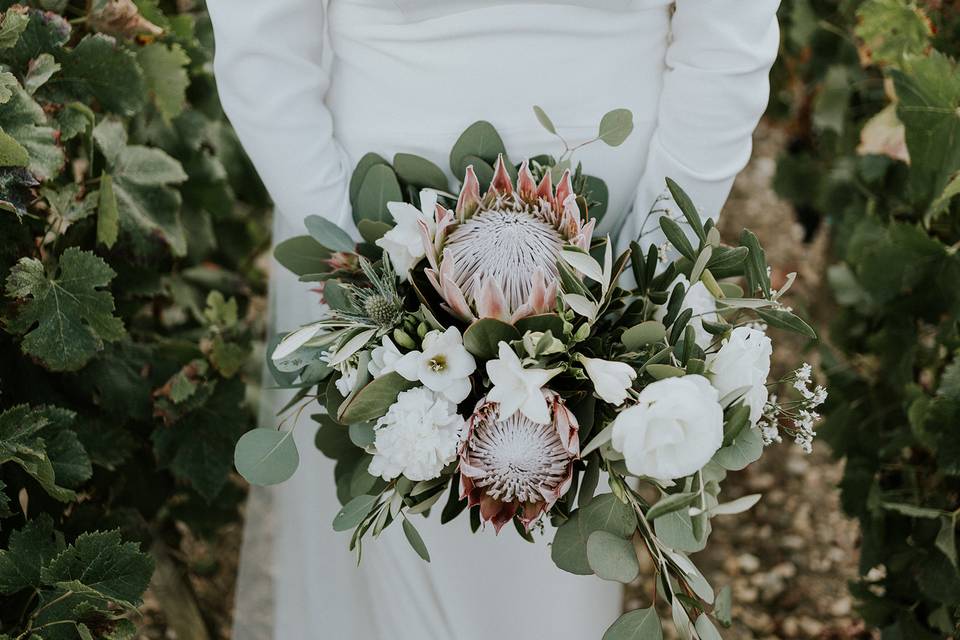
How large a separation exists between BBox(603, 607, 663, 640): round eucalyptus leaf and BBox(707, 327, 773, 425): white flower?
22cm

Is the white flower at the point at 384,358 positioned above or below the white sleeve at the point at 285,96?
below

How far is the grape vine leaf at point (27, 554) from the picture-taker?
1.07 metres

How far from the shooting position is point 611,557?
0.93m

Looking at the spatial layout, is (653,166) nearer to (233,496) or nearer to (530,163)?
(530,163)

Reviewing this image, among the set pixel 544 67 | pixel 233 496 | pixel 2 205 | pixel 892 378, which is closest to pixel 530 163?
pixel 544 67

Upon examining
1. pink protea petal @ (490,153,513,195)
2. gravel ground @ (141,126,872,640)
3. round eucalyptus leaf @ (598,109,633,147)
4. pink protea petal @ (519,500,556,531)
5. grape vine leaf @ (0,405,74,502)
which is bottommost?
gravel ground @ (141,126,872,640)

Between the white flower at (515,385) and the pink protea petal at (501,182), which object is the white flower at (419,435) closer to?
the white flower at (515,385)

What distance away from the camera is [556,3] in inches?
42.9

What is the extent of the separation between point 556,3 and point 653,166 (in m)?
0.23

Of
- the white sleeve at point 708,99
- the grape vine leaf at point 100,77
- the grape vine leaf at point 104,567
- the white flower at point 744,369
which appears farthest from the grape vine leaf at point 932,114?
the grape vine leaf at point 104,567

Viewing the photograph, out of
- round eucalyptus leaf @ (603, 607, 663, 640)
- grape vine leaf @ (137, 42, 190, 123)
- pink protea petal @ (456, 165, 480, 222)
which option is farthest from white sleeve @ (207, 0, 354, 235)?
round eucalyptus leaf @ (603, 607, 663, 640)

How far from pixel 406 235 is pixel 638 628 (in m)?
0.47

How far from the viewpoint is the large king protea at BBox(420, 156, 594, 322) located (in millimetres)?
933

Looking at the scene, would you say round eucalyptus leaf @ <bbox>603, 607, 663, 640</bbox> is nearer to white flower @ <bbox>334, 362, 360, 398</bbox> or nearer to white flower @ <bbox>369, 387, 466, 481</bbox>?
white flower @ <bbox>369, 387, 466, 481</bbox>
